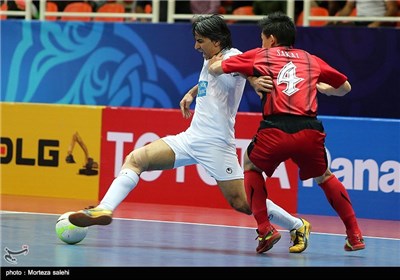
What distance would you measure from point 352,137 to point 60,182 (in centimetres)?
385

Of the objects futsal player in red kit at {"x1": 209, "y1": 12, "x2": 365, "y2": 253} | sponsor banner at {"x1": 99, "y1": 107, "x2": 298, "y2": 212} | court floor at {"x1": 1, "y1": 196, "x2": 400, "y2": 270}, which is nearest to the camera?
court floor at {"x1": 1, "y1": 196, "x2": 400, "y2": 270}

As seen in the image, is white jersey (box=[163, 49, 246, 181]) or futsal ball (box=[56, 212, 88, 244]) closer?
futsal ball (box=[56, 212, 88, 244])

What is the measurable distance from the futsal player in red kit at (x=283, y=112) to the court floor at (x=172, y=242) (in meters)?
0.42

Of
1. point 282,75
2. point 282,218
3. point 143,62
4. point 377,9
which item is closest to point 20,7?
point 143,62

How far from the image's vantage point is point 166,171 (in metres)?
13.8

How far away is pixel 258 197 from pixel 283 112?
2.65 ft

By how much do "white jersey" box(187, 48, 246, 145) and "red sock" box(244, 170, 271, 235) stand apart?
0.57 meters

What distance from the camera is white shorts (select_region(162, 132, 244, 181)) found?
987 cm

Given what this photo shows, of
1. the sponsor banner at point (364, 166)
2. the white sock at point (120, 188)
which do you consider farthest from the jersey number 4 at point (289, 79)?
the sponsor banner at point (364, 166)

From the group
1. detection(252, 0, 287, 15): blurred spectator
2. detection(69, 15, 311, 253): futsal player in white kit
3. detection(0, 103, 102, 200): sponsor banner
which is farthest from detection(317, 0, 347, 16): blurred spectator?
detection(69, 15, 311, 253): futsal player in white kit

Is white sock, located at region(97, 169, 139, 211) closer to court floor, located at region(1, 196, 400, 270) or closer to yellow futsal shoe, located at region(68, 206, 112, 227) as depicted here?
yellow futsal shoe, located at region(68, 206, 112, 227)

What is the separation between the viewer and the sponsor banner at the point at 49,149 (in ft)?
46.6

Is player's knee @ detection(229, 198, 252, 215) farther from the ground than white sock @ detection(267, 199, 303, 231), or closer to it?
farther from the ground

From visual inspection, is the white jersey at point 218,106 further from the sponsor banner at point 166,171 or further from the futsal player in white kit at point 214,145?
the sponsor banner at point 166,171
